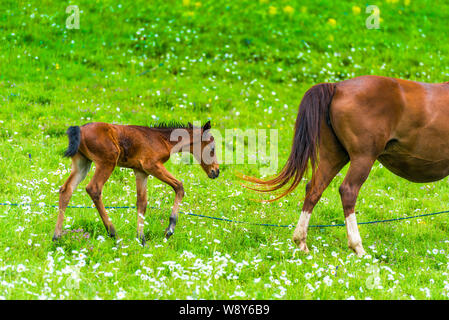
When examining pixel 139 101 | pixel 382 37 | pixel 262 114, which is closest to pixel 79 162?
pixel 139 101

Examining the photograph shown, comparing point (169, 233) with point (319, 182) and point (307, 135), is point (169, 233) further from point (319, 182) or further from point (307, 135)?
point (307, 135)

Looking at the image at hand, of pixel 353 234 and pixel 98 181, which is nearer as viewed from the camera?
pixel 98 181

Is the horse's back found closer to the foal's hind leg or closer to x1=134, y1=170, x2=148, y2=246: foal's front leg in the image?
x1=134, y1=170, x2=148, y2=246: foal's front leg

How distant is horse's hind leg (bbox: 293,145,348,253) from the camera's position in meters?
7.29

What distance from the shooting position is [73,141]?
251 inches

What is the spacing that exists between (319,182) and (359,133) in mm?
893

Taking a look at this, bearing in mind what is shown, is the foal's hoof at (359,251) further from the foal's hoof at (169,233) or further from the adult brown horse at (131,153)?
the foal's hoof at (169,233)

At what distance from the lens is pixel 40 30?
53.1ft

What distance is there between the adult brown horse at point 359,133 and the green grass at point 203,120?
0.94 meters

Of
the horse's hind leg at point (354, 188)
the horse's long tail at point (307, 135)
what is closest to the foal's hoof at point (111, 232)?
the horse's long tail at point (307, 135)

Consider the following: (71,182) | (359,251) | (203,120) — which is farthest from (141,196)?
(203,120)

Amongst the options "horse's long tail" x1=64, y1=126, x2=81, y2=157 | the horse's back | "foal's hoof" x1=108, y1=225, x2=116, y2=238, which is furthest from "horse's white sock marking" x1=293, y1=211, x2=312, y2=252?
"horse's long tail" x1=64, y1=126, x2=81, y2=157

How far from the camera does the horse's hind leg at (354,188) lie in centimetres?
705

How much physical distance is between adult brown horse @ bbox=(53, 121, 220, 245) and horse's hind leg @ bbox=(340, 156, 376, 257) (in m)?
1.97
